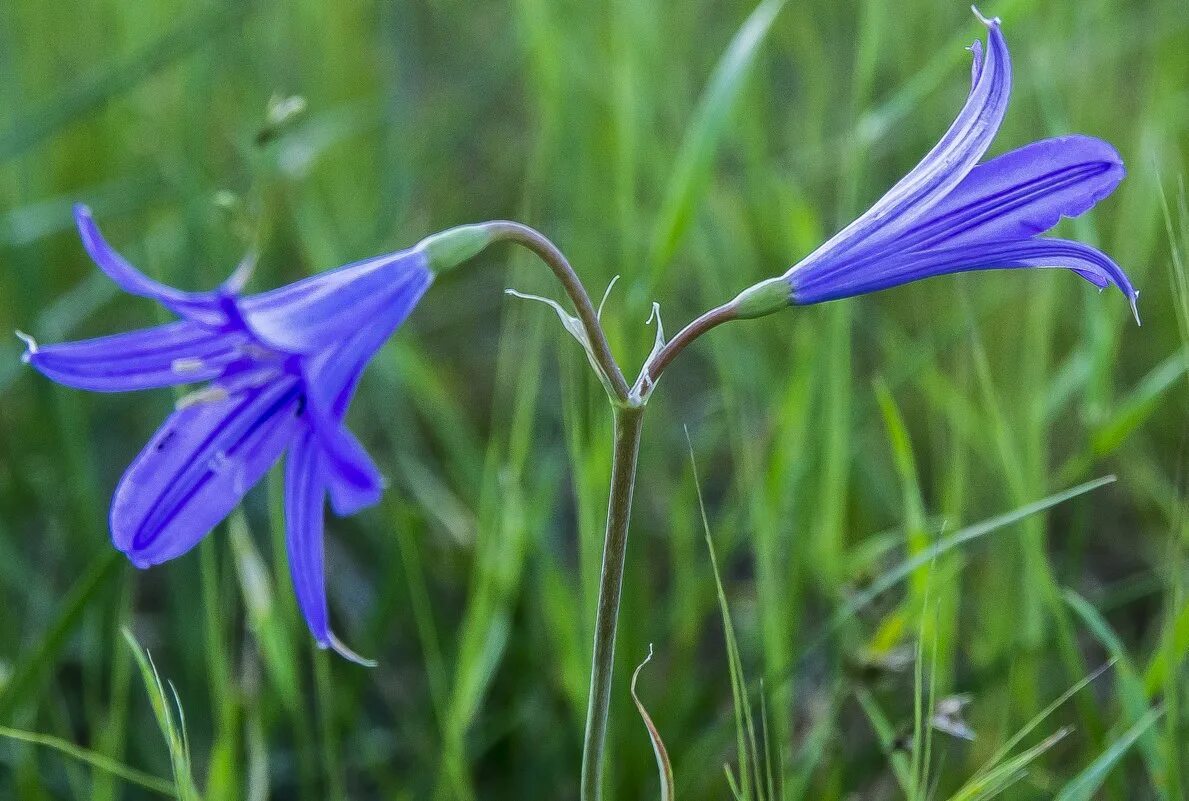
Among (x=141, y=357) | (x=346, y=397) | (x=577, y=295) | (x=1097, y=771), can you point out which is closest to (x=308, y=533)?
(x=346, y=397)

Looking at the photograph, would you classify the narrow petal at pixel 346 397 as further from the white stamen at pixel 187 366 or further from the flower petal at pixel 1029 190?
the flower petal at pixel 1029 190

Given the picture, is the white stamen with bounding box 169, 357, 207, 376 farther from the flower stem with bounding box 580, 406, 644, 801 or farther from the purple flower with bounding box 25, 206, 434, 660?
the flower stem with bounding box 580, 406, 644, 801

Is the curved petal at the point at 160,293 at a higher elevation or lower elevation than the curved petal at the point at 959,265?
higher

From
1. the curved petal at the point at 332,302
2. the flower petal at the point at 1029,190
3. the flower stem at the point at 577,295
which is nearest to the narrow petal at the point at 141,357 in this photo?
the curved petal at the point at 332,302

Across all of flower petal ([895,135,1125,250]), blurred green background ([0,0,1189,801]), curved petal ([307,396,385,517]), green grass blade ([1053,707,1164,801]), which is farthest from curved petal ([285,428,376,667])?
green grass blade ([1053,707,1164,801])

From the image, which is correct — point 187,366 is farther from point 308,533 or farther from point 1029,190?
point 1029,190

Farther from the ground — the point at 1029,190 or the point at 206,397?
the point at 206,397

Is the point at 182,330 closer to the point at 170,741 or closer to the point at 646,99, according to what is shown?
the point at 170,741
